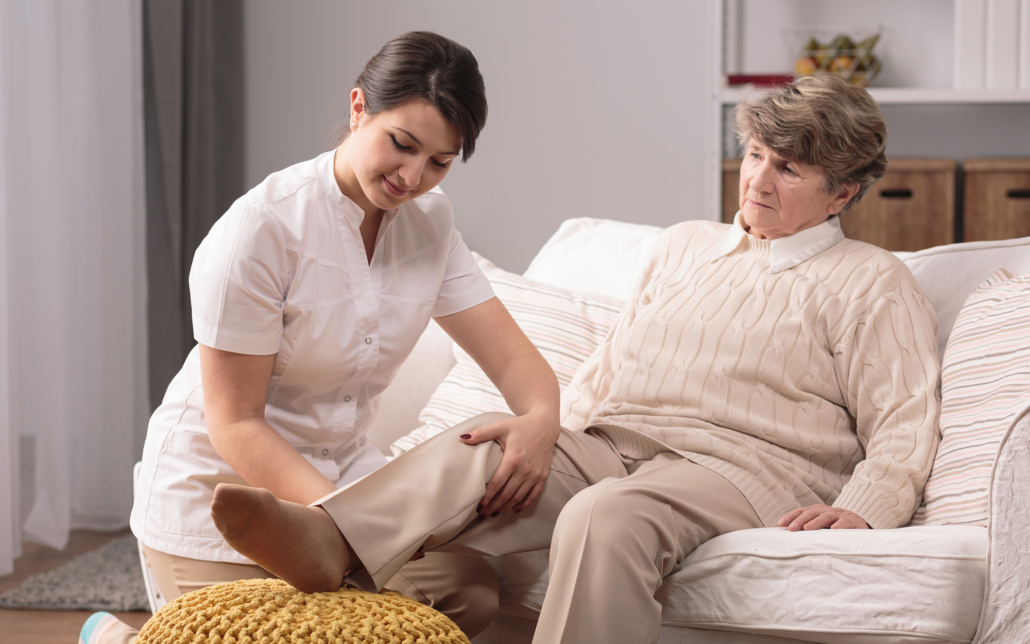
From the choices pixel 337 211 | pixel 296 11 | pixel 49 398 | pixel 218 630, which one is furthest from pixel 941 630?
pixel 296 11

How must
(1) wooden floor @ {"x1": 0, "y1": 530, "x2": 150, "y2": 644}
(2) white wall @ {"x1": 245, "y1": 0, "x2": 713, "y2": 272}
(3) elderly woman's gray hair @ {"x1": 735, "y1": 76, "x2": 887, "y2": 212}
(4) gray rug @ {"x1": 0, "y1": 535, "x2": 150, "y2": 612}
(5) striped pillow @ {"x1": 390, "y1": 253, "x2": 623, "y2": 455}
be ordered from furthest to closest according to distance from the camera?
1. (2) white wall @ {"x1": 245, "y1": 0, "x2": 713, "y2": 272}
2. (4) gray rug @ {"x1": 0, "y1": 535, "x2": 150, "y2": 612}
3. (1) wooden floor @ {"x1": 0, "y1": 530, "x2": 150, "y2": 644}
4. (5) striped pillow @ {"x1": 390, "y1": 253, "x2": 623, "y2": 455}
5. (3) elderly woman's gray hair @ {"x1": 735, "y1": 76, "x2": 887, "y2": 212}

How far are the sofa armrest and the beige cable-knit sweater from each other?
178 millimetres

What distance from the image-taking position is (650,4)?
314 centimetres

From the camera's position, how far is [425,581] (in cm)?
128

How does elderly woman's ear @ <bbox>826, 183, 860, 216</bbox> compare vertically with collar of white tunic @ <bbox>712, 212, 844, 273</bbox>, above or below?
above

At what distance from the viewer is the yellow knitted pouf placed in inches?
36.9

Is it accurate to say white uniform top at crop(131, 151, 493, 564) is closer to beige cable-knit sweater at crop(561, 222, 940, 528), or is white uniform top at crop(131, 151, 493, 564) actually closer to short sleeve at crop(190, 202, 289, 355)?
short sleeve at crop(190, 202, 289, 355)

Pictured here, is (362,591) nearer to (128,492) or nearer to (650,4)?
(128,492)

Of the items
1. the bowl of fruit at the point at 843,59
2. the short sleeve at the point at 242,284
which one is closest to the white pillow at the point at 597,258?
the short sleeve at the point at 242,284

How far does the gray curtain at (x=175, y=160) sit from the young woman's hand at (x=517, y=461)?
208 centimetres

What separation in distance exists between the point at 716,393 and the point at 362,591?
0.65 meters

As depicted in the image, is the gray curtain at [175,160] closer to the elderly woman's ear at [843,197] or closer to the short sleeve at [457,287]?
the short sleeve at [457,287]

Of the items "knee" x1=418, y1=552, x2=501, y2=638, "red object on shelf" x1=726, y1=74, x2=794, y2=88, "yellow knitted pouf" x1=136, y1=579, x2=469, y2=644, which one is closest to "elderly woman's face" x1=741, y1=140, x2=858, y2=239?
"knee" x1=418, y1=552, x2=501, y2=638

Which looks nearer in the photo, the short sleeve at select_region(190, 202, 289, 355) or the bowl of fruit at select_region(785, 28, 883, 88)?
the short sleeve at select_region(190, 202, 289, 355)
